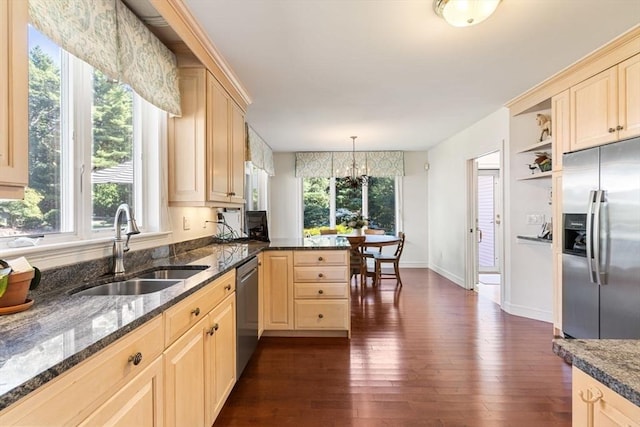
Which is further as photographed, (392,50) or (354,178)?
(354,178)

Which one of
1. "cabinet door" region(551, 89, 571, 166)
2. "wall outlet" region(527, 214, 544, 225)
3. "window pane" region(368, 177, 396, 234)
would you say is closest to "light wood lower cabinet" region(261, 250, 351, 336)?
"cabinet door" region(551, 89, 571, 166)

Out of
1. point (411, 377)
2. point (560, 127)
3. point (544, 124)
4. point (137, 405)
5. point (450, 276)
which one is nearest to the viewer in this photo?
point (137, 405)

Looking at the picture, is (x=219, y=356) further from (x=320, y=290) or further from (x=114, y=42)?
(x=114, y=42)

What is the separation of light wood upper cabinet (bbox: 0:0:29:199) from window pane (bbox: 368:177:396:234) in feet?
20.8

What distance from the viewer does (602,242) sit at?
248cm

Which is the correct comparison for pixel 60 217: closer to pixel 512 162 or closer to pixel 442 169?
pixel 512 162

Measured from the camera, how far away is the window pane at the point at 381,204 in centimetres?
705

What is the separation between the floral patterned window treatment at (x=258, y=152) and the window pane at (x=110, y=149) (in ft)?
7.92

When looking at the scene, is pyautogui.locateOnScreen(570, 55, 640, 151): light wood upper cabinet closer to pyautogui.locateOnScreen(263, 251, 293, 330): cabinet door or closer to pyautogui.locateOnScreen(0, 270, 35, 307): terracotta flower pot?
pyautogui.locateOnScreen(263, 251, 293, 330): cabinet door

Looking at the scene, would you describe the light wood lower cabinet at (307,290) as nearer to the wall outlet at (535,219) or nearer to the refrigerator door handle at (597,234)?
the refrigerator door handle at (597,234)

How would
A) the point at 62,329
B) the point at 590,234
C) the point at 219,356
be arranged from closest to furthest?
the point at 62,329 → the point at 219,356 → the point at 590,234

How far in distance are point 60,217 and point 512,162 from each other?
4221mm

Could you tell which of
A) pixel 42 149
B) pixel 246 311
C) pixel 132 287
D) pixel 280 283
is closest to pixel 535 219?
pixel 280 283

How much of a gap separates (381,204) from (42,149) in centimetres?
→ 613
